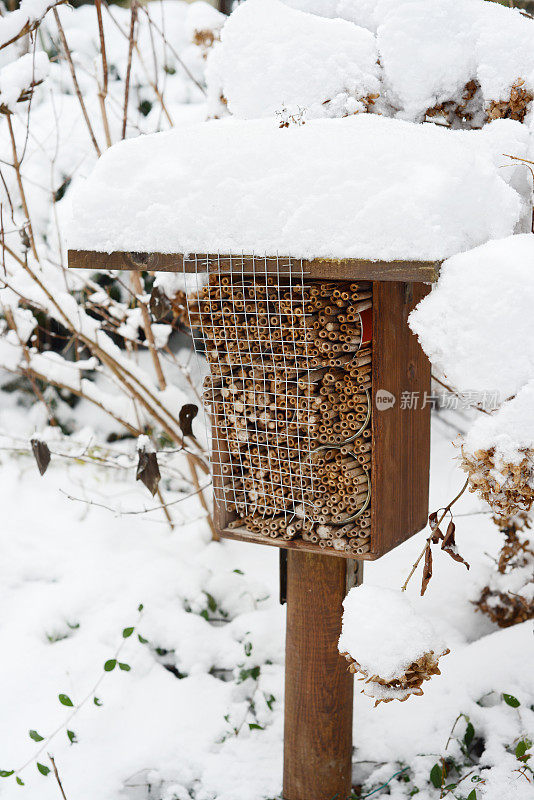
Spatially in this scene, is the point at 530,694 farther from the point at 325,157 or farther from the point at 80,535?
the point at 80,535

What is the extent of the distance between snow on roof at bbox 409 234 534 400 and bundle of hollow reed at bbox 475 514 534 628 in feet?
4.40

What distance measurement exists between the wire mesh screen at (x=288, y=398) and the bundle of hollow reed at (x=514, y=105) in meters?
0.56

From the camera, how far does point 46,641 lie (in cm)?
278

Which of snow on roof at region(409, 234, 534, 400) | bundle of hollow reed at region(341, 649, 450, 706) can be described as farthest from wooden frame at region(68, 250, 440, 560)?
bundle of hollow reed at region(341, 649, 450, 706)

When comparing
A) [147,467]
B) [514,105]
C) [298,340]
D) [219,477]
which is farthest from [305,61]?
[147,467]

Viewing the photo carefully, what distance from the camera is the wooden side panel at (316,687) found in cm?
200

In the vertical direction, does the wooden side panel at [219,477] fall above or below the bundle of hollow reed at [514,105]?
below

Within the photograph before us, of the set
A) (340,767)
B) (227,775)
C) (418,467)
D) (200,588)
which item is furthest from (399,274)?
(200,588)

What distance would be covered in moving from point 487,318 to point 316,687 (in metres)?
1.19

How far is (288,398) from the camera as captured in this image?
1784mm

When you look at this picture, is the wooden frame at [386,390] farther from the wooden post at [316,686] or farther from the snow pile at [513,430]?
the snow pile at [513,430]

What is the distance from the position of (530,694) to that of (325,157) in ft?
5.64
